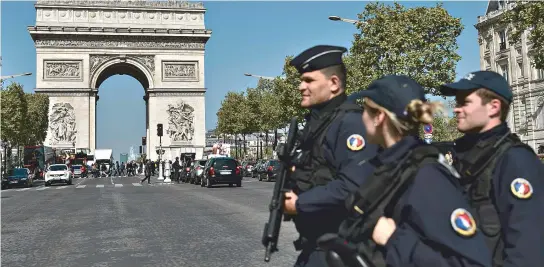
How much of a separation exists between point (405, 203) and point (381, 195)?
9 centimetres

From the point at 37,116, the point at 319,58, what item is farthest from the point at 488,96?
the point at 37,116

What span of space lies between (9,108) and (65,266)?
48661 millimetres

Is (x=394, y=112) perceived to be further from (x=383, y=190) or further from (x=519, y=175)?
(x=519, y=175)

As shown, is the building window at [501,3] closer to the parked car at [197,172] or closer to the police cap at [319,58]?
the parked car at [197,172]

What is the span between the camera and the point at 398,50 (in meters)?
29.1

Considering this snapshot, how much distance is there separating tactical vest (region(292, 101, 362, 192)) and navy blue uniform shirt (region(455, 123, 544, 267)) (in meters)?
0.70

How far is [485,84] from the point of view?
107 inches

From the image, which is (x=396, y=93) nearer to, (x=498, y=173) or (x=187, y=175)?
(x=498, y=173)

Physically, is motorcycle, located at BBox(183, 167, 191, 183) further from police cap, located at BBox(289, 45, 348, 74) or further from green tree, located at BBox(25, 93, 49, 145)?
police cap, located at BBox(289, 45, 348, 74)

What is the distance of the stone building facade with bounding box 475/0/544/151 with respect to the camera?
155ft

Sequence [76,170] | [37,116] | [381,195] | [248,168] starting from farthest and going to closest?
[37,116] → [76,170] → [248,168] → [381,195]

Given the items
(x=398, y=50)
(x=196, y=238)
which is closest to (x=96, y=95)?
(x=398, y=50)

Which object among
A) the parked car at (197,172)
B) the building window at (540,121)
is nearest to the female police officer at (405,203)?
the parked car at (197,172)

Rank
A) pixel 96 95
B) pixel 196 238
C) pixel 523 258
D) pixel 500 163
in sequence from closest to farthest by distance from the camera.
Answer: pixel 523 258 < pixel 500 163 < pixel 196 238 < pixel 96 95
